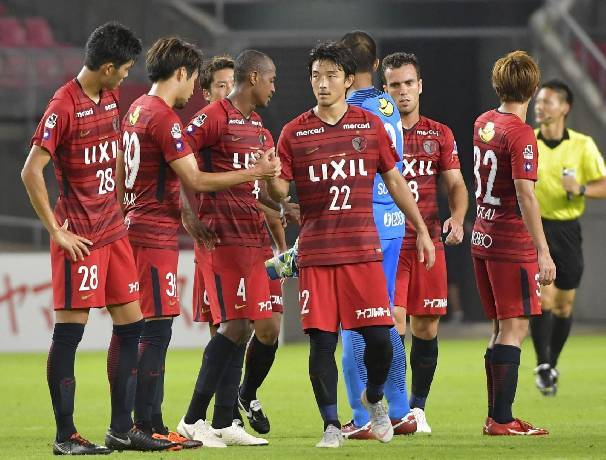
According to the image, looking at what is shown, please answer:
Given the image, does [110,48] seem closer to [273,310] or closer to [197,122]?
[197,122]

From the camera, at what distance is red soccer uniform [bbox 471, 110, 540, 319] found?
752 centimetres

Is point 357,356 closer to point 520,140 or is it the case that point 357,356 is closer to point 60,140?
point 520,140

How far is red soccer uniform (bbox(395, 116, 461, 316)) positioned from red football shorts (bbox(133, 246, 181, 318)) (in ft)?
5.24

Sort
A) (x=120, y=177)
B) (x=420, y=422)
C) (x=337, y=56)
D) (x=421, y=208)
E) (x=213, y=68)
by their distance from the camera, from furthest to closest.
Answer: (x=213, y=68) → (x=421, y=208) → (x=420, y=422) → (x=120, y=177) → (x=337, y=56)

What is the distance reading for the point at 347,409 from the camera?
30.0 feet

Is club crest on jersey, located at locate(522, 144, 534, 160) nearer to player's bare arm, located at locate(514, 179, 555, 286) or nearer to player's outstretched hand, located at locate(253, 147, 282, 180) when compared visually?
player's bare arm, located at locate(514, 179, 555, 286)

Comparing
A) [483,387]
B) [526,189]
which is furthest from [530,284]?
[483,387]

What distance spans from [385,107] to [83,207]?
183 cm

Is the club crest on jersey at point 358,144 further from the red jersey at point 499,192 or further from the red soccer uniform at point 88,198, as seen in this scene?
the red soccer uniform at point 88,198

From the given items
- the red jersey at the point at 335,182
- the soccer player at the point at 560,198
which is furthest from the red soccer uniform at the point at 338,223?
the soccer player at the point at 560,198

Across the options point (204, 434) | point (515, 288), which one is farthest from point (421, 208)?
point (204, 434)

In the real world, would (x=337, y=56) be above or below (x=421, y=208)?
above

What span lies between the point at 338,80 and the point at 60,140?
55.4 inches

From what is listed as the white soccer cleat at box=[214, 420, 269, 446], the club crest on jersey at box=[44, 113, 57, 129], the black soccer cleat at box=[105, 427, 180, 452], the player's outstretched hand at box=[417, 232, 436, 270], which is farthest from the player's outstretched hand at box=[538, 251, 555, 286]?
the club crest on jersey at box=[44, 113, 57, 129]
